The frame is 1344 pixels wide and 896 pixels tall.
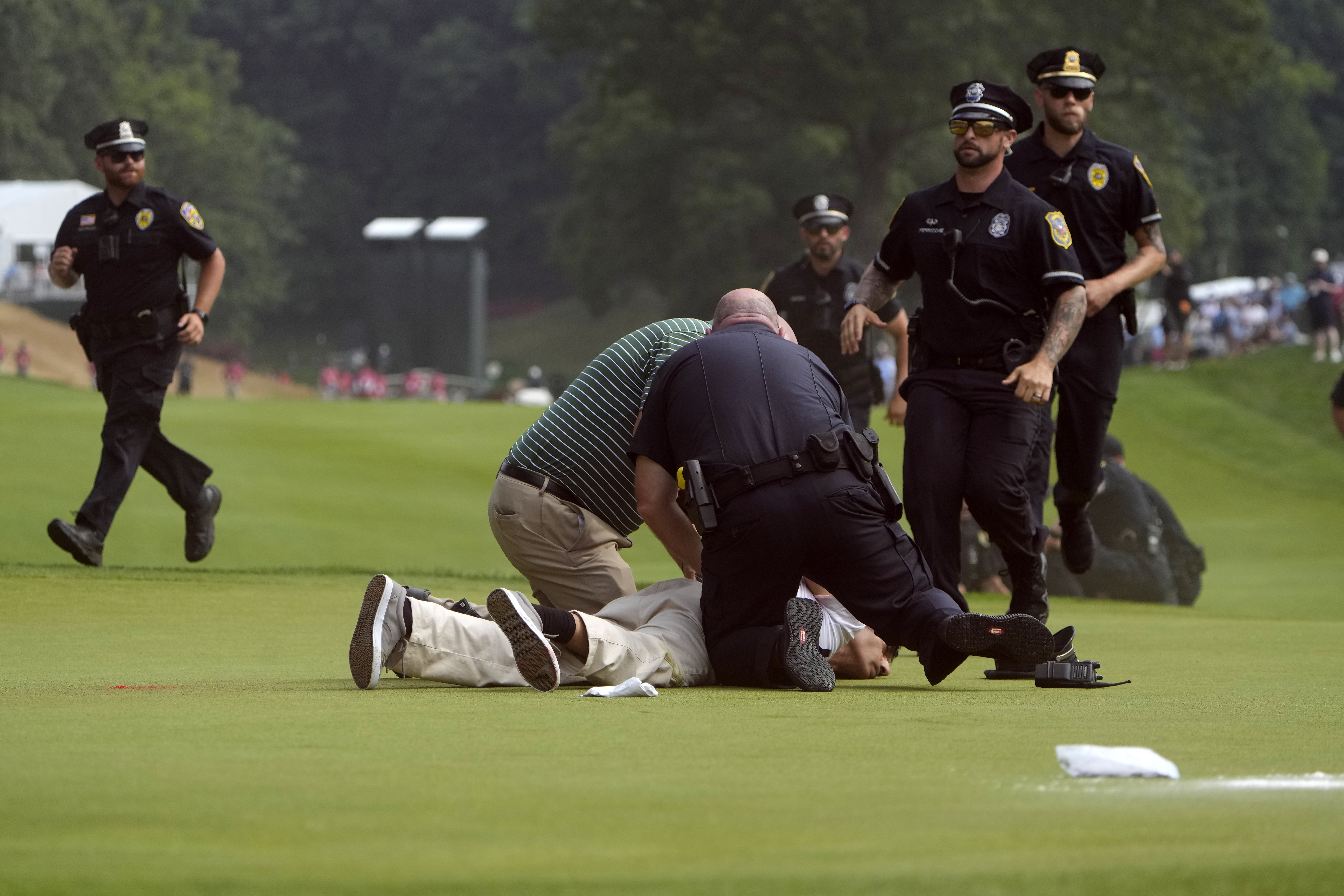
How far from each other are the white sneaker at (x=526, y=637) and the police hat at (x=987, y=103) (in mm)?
2419

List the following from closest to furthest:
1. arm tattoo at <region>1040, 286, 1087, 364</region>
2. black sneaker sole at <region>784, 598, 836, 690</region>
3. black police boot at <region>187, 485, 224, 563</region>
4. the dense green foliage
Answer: black sneaker sole at <region>784, 598, 836, 690</region>
arm tattoo at <region>1040, 286, 1087, 364</region>
black police boot at <region>187, 485, 224, 563</region>
the dense green foliage

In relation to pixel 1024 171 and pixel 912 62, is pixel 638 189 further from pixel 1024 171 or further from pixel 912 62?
pixel 1024 171

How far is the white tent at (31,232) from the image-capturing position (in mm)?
66062

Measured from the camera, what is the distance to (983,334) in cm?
688

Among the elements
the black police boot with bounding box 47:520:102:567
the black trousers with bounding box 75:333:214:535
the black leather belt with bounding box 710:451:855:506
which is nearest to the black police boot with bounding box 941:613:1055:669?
the black leather belt with bounding box 710:451:855:506

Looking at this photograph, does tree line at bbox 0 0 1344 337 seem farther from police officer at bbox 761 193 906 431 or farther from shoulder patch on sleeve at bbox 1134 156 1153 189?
shoulder patch on sleeve at bbox 1134 156 1153 189

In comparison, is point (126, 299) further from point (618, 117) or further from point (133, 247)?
point (618, 117)

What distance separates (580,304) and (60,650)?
81861mm

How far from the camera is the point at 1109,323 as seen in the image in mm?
7973

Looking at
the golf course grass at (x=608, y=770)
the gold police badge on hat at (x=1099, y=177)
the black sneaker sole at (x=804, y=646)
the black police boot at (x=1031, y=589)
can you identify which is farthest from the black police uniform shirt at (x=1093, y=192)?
the black sneaker sole at (x=804, y=646)

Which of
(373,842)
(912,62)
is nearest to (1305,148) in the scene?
(912,62)

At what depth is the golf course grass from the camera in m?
2.80

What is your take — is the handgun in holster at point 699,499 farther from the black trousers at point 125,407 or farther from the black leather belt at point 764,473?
the black trousers at point 125,407

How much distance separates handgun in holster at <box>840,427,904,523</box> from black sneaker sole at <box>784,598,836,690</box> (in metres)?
0.39
